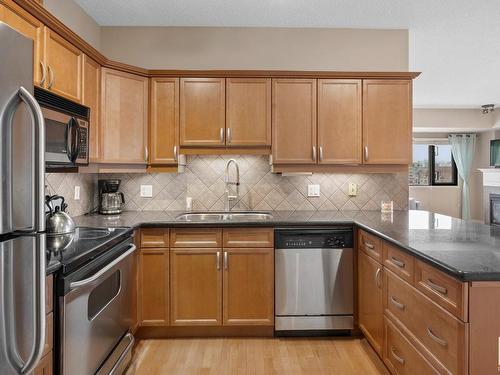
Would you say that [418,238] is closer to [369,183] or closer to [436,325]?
[436,325]

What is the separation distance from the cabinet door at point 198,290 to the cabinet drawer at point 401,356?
1244 millimetres

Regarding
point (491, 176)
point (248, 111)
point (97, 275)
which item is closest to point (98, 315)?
point (97, 275)

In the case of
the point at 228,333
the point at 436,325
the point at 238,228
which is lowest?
the point at 228,333

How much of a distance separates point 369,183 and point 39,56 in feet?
9.21

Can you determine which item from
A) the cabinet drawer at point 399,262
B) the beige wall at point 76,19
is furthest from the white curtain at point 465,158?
the beige wall at point 76,19

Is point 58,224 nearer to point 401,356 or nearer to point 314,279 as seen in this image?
point 314,279

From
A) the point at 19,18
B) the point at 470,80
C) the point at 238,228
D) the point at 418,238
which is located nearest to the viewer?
the point at 19,18

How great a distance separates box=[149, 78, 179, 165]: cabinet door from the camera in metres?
3.11

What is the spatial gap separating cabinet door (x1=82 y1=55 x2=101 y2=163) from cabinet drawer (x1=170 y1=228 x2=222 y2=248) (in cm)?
85

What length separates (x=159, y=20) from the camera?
3.23 metres

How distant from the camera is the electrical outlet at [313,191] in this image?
11.2 ft

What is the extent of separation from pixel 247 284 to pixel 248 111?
4.77 ft

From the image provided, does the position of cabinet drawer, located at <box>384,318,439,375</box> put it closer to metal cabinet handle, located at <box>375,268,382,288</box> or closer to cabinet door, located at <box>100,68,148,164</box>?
metal cabinet handle, located at <box>375,268,382,288</box>

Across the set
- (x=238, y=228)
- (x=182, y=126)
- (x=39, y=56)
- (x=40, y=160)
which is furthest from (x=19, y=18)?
(x=238, y=228)
